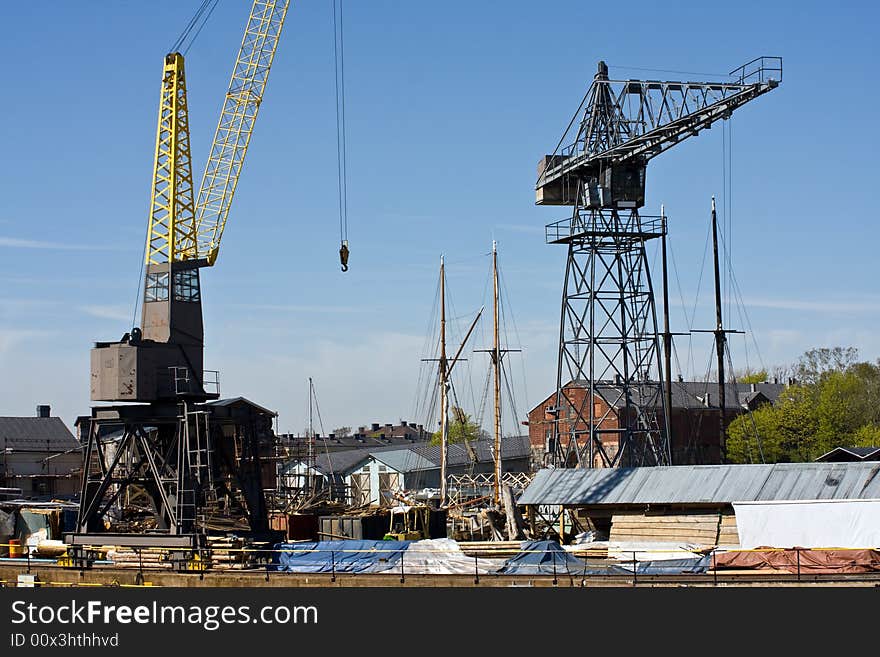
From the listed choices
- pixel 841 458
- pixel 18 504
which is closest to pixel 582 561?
pixel 841 458

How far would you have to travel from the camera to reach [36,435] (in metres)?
109

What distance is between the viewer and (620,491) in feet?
159

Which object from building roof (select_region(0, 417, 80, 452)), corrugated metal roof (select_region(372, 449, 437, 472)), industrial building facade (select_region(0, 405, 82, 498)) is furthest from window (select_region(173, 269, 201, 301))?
building roof (select_region(0, 417, 80, 452))

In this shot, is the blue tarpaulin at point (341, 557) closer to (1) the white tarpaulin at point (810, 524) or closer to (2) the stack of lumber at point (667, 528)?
(2) the stack of lumber at point (667, 528)

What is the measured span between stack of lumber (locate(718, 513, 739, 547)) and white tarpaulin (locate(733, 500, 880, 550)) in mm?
2001

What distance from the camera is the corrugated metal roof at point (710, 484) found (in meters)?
43.8

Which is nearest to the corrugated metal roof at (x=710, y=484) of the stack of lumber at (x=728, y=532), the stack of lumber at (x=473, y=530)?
the stack of lumber at (x=728, y=532)

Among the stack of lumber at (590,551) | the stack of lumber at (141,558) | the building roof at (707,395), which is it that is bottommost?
the stack of lumber at (141,558)

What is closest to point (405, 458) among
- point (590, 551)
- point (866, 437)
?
point (866, 437)

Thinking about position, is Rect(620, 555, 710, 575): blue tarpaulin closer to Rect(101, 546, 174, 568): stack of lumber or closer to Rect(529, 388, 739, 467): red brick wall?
Rect(101, 546, 174, 568): stack of lumber

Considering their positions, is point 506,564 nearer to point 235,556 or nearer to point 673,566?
point 673,566

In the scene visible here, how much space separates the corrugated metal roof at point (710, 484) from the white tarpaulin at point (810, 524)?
7.76 ft

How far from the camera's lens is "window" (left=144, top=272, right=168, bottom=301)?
2128 inches

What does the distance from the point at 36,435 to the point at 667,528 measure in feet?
254
